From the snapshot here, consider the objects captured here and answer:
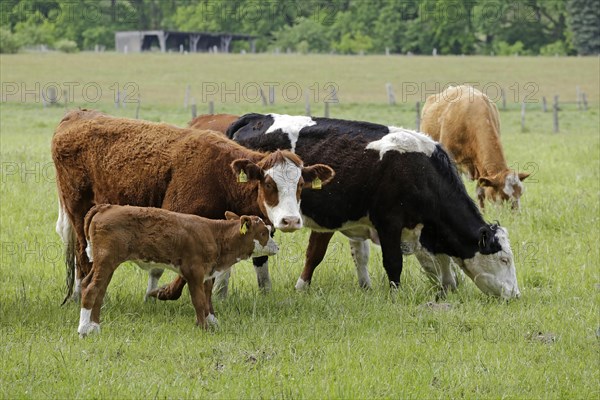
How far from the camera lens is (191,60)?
74.9 meters

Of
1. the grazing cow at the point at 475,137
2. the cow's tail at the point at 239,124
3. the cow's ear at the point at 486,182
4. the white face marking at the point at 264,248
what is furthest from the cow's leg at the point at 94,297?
the grazing cow at the point at 475,137

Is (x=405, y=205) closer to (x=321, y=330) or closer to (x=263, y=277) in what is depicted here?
(x=263, y=277)

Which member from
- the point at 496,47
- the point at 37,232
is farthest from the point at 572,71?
the point at 37,232

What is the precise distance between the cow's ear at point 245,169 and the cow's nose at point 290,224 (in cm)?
55

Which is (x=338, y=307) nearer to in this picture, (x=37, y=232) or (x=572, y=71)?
(x=37, y=232)

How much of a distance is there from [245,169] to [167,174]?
849 mm

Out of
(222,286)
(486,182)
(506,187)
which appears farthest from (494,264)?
(506,187)

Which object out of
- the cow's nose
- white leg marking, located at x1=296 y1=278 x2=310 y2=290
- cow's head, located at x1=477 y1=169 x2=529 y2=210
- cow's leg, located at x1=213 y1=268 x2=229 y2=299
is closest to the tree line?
cow's head, located at x1=477 y1=169 x2=529 y2=210

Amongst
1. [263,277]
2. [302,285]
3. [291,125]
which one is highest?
[291,125]

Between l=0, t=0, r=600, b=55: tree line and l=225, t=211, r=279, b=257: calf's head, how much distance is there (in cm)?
8225

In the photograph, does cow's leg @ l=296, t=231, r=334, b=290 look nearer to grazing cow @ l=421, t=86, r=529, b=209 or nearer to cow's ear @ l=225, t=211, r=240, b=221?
cow's ear @ l=225, t=211, r=240, b=221

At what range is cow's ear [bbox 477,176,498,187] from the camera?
1370cm

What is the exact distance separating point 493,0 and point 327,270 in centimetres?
8073

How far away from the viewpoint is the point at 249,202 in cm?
850
